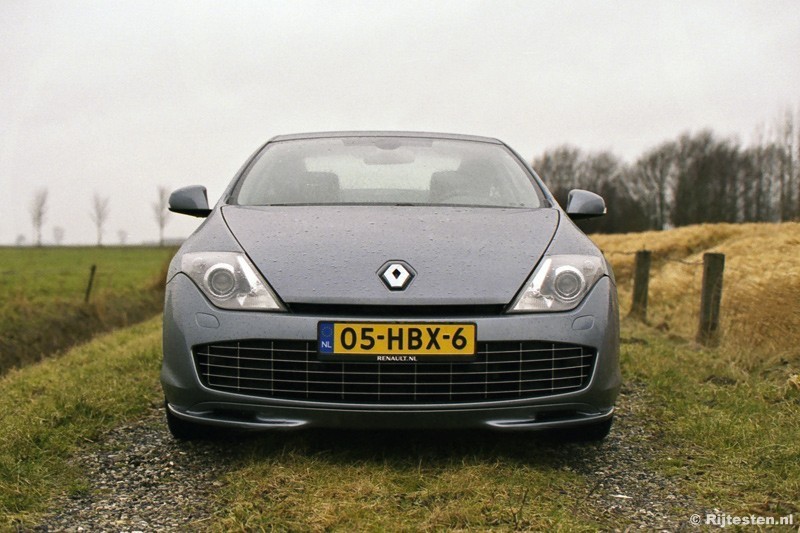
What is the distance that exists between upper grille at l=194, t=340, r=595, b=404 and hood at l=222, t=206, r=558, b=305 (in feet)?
0.65

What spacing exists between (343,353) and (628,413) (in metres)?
1.96

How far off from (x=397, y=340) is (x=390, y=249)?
41 cm

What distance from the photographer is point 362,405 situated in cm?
256

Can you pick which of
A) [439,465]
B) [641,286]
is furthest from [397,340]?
[641,286]

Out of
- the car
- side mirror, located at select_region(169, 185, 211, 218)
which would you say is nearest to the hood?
the car

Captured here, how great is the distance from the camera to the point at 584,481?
8.92 feet

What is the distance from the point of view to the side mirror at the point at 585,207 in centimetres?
365

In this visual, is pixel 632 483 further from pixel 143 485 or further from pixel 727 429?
pixel 143 485

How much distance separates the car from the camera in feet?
8.32

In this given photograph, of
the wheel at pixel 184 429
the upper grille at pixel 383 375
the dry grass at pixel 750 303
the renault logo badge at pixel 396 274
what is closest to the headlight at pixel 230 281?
the upper grille at pixel 383 375

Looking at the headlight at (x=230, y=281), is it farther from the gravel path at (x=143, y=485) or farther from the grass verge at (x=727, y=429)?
the grass verge at (x=727, y=429)

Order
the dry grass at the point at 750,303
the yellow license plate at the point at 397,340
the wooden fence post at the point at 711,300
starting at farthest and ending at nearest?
the wooden fence post at the point at 711,300, the dry grass at the point at 750,303, the yellow license plate at the point at 397,340

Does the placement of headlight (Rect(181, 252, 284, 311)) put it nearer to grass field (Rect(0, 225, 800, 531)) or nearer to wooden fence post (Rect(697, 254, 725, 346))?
grass field (Rect(0, 225, 800, 531))
